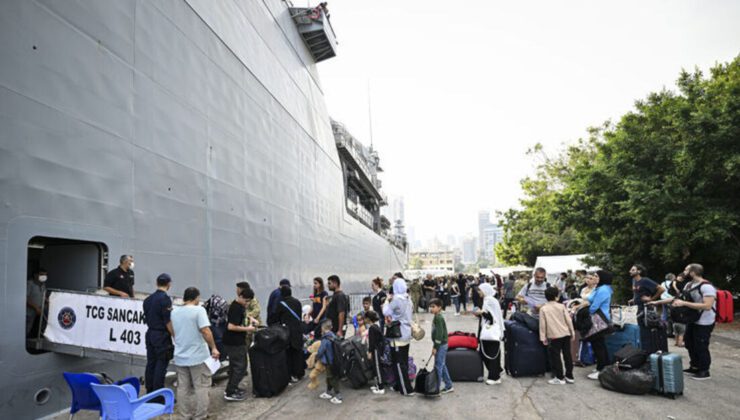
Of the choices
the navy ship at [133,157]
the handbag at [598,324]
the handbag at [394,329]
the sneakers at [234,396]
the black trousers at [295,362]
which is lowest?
the sneakers at [234,396]

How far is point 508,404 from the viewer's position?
584 centimetres

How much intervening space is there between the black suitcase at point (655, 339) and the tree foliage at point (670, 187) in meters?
8.10

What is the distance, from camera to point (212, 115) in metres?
9.20

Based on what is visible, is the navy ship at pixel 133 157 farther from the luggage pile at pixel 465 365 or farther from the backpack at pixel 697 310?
the backpack at pixel 697 310

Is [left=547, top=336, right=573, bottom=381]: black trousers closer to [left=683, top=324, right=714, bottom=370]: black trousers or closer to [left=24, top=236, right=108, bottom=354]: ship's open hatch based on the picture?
[left=683, top=324, right=714, bottom=370]: black trousers

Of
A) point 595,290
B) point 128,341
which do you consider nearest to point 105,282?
point 128,341

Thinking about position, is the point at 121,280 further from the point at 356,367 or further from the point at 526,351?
the point at 526,351

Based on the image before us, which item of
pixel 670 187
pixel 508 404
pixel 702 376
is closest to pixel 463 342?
pixel 508 404

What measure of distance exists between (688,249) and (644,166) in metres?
3.48

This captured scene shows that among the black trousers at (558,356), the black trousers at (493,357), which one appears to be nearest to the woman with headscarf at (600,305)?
the black trousers at (558,356)

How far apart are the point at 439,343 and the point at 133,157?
16.3 ft

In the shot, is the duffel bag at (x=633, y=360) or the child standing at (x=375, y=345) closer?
the duffel bag at (x=633, y=360)

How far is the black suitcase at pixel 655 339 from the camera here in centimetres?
730

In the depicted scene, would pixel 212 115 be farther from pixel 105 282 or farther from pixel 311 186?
pixel 311 186
